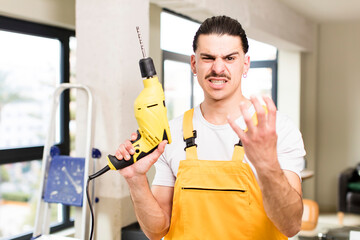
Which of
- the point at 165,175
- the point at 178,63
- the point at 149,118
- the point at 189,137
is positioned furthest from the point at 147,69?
the point at 178,63

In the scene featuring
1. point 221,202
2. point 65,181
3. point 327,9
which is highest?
point 327,9

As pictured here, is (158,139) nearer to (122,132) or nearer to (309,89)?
(122,132)

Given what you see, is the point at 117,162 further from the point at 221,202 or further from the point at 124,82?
the point at 124,82

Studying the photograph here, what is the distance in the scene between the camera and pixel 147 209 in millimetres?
1188

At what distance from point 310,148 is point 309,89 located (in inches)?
32.3

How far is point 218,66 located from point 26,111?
86.6 inches

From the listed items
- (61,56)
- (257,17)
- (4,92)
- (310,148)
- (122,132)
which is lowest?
(310,148)

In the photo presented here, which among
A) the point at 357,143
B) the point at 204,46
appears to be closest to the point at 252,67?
the point at 357,143

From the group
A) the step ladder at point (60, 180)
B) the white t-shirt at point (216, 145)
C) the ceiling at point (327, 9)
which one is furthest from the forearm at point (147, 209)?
the ceiling at point (327, 9)

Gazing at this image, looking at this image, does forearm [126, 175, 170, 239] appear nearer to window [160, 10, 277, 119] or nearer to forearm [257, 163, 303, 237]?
forearm [257, 163, 303, 237]

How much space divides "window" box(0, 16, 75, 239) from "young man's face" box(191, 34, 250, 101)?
1.98 m

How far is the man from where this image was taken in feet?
3.74

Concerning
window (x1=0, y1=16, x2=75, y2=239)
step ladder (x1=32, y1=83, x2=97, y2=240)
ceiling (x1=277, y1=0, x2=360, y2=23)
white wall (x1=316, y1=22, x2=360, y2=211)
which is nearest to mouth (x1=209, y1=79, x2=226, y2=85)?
step ladder (x1=32, y1=83, x2=97, y2=240)

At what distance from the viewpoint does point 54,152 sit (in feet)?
7.34
